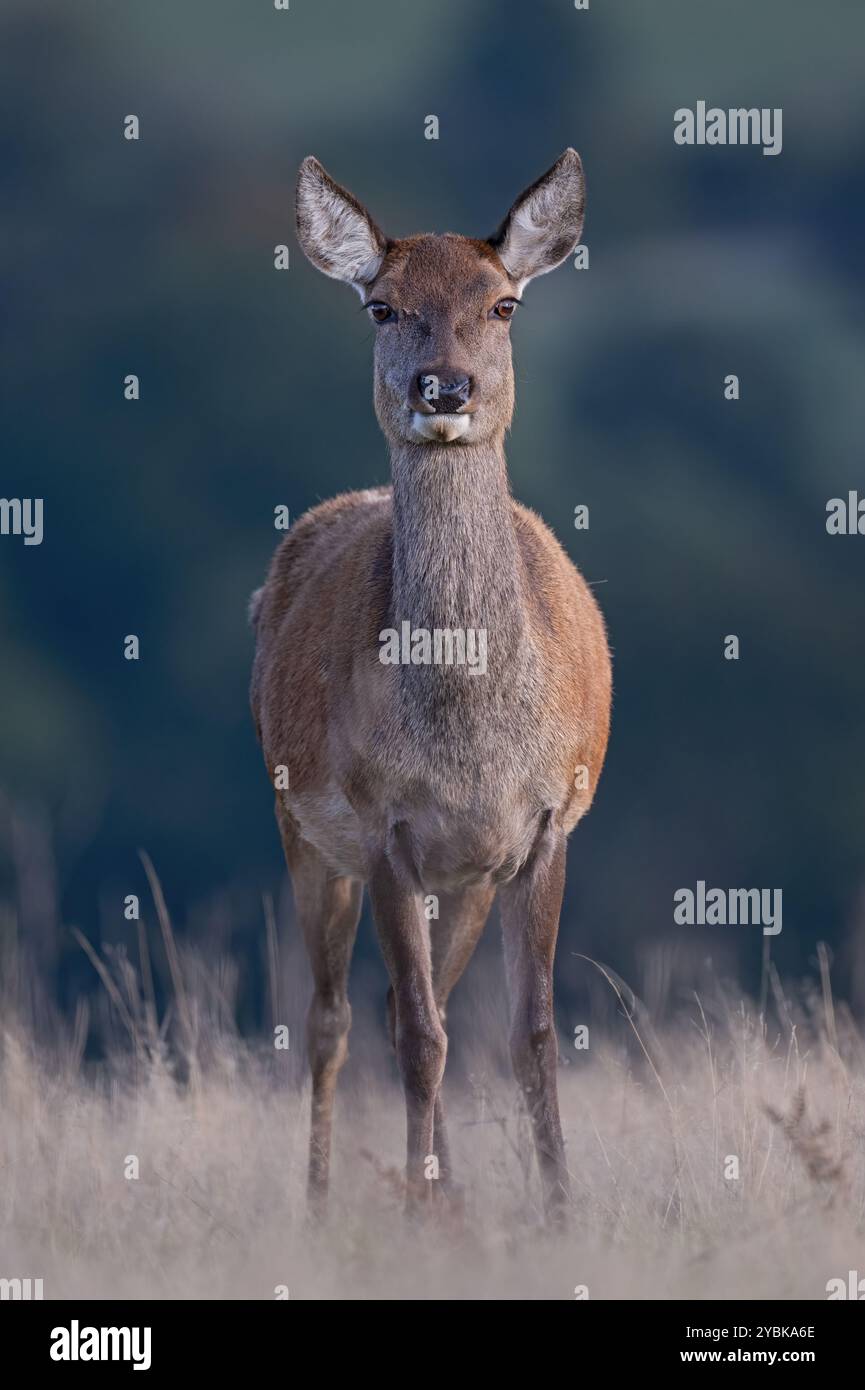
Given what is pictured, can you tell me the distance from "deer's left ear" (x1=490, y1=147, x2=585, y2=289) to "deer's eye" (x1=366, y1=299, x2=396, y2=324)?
1.60 feet

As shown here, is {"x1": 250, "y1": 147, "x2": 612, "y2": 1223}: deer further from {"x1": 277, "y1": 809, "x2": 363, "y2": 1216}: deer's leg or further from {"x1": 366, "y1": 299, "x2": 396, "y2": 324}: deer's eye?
{"x1": 277, "y1": 809, "x2": 363, "y2": 1216}: deer's leg

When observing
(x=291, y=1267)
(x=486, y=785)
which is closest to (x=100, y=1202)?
(x=291, y=1267)

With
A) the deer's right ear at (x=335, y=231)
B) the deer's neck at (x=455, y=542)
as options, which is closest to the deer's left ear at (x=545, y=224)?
the deer's right ear at (x=335, y=231)

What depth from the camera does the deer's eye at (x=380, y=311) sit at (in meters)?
8.52

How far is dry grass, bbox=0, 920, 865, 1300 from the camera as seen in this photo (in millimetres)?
7348

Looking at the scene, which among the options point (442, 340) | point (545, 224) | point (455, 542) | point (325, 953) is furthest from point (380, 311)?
point (325, 953)

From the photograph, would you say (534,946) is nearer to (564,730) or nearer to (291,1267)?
(564,730)

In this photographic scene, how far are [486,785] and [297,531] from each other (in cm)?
288

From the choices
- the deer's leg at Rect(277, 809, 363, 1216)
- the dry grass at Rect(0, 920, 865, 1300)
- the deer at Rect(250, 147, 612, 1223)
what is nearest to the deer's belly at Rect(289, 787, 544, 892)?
the deer at Rect(250, 147, 612, 1223)

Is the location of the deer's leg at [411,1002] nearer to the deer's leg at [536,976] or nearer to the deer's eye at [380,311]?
the deer's leg at [536,976]

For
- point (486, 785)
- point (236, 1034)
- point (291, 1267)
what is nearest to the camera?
point (291, 1267)

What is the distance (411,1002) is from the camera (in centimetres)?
849

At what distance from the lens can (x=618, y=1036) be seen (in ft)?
35.4

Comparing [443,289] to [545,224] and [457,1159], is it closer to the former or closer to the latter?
[545,224]
